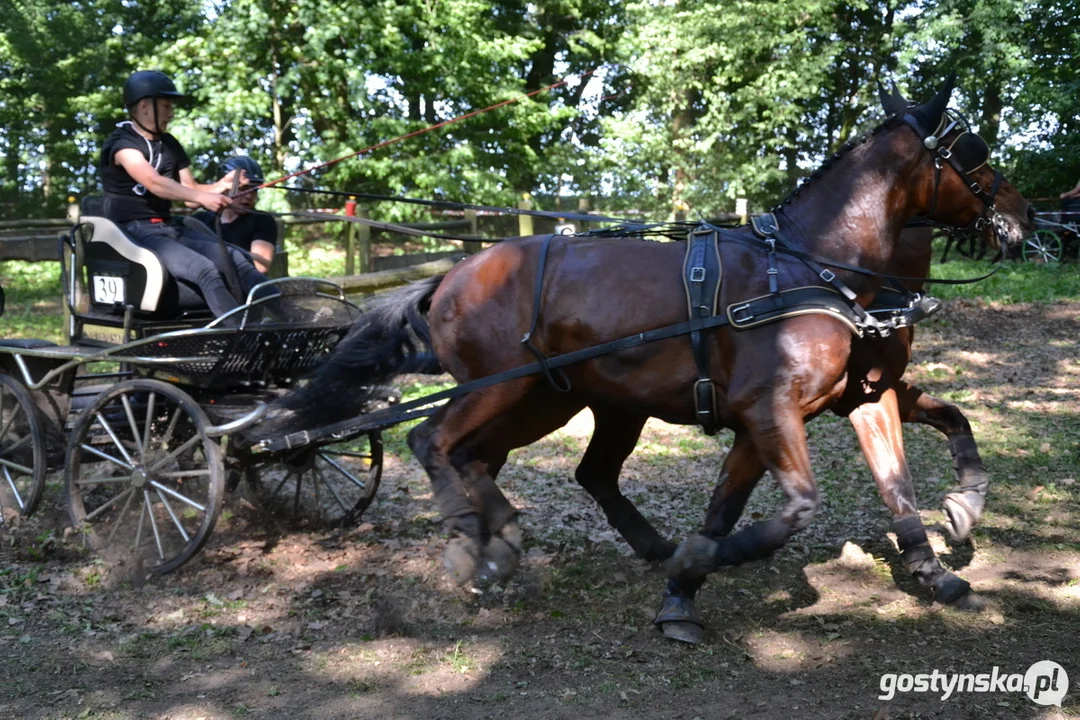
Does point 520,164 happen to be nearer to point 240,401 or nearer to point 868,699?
point 240,401

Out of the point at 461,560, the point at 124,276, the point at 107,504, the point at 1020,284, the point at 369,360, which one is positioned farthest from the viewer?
the point at 1020,284

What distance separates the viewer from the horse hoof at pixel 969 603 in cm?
468

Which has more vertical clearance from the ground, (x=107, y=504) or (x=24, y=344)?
(x=24, y=344)

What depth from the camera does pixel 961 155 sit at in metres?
4.42

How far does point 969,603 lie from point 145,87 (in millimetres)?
4866

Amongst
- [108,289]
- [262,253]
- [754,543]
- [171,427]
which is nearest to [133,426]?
[171,427]

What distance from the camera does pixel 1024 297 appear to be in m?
13.2

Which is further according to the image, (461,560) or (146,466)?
(146,466)

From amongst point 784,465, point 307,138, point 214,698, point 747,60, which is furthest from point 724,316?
point 747,60

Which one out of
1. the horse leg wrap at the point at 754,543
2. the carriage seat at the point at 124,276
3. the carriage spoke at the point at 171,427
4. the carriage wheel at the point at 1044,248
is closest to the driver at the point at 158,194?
the carriage seat at the point at 124,276

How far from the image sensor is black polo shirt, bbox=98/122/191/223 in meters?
5.68

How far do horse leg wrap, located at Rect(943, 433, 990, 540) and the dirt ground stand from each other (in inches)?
10.6

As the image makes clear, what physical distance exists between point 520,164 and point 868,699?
1656 cm

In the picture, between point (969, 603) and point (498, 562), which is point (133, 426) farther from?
point (969, 603)
